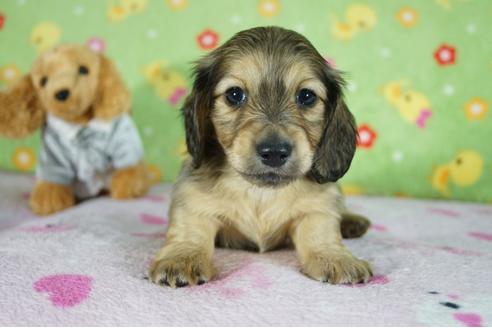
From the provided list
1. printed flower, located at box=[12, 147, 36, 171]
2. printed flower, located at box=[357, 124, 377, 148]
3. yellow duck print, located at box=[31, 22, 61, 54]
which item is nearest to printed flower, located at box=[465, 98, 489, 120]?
printed flower, located at box=[357, 124, 377, 148]

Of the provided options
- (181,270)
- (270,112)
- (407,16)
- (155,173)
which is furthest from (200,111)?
(407,16)

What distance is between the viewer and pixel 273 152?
1.88m

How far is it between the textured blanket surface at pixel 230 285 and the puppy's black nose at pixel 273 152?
41cm

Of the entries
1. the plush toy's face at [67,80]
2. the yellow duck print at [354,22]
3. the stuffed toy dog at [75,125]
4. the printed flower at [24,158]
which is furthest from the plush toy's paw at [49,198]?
the yellow duck print at [354,22]

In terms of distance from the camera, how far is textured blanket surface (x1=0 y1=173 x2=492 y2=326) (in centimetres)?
156

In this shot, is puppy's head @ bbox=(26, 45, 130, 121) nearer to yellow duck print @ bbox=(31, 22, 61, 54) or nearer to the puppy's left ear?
yellow duck print @ bbox=(31, 22, 61, 54)

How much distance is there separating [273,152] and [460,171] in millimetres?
2442

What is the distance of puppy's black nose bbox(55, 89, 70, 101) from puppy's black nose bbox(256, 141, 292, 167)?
1735 millimetres

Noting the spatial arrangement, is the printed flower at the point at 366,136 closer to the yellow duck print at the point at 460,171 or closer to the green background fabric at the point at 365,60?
the green background fabric at the point at 365,60

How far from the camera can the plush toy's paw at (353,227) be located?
262cm

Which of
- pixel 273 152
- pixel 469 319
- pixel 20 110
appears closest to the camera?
pixel 469 319

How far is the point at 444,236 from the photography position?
2.83 meters

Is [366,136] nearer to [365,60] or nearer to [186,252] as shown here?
[365,60]

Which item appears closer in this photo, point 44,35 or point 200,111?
point 200,111
